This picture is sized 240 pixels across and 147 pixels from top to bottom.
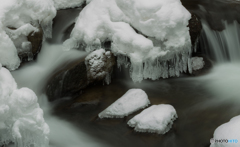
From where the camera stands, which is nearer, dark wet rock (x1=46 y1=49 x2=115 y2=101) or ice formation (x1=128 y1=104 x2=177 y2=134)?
ice formation (x1=128 y1=104 x2=177 y2=134)

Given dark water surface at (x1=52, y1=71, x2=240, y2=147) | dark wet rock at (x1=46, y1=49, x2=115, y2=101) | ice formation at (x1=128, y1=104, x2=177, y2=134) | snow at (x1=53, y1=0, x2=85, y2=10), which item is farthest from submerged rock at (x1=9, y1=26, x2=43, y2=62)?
ice formation at (x1=128, y1=104, x2=177, y2=134)

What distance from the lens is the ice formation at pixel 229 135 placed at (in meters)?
3.42

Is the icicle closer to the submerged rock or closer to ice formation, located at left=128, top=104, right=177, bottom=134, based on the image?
the submerged rock

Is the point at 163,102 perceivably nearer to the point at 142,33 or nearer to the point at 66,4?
the point at 142,33

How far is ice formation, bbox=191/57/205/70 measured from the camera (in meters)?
6.02

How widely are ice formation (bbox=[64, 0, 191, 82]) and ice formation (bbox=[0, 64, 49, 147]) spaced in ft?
6.98

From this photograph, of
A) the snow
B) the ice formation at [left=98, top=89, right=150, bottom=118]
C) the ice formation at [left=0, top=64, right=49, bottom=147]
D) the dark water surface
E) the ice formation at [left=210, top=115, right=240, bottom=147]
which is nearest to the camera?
the ice formation at [left=210, top=115, right=240, bottom=147]

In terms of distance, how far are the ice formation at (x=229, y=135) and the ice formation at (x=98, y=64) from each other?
90.4 inches

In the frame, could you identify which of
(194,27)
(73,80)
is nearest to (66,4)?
(73,80)

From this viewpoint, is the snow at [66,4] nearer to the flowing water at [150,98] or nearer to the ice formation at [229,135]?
the flowing water at [150,98]

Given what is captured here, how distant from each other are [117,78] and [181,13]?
4.82ft

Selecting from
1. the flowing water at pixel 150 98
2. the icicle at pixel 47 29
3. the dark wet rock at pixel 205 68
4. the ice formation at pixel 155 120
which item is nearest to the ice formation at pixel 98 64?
the flowing water at pixel 150 98

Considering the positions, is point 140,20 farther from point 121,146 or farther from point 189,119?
point 121,146

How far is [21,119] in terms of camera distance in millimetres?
3613
